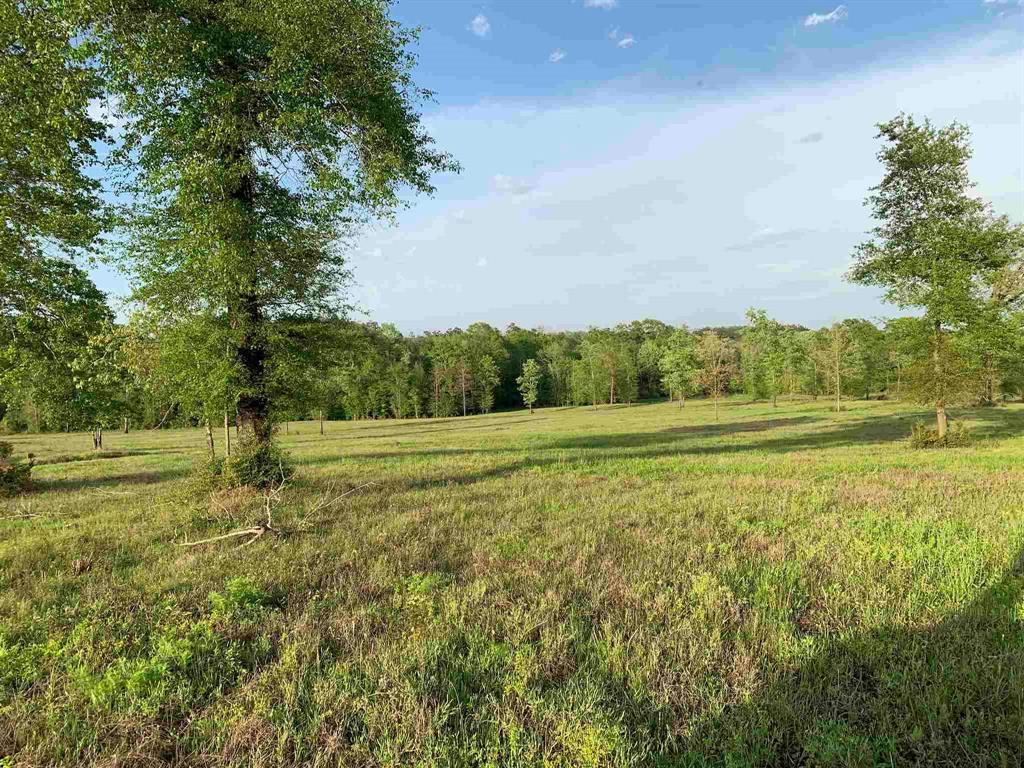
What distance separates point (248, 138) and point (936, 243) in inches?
1009

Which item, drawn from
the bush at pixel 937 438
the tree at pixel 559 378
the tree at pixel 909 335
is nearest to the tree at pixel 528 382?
the tree at pixel 559 378

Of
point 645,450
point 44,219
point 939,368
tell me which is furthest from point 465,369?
point 44,219

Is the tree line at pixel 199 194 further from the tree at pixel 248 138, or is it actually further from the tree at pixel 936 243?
the tree at pixel 936 243

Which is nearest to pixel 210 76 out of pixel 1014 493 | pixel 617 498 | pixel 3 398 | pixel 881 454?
pixel 3 398

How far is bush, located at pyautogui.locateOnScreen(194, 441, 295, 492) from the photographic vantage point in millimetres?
10570

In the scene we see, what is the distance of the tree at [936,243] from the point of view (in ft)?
61.1

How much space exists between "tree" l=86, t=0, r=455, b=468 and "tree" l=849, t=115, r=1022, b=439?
21.7 meters

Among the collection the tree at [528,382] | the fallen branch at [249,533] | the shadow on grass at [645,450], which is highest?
the tree at [528,382]

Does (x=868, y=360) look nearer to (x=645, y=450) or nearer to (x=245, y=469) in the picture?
(x=645, y=450)

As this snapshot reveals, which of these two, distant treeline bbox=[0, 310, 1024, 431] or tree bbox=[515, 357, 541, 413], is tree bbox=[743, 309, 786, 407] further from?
tree bbox=[515, 357, 541, 413]

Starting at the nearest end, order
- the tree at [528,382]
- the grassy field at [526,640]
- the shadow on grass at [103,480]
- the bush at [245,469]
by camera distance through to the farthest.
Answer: the grassy field at [526,640]
the bush at [245,469]
the shadow on grass at [103,480]
the tree at [528,382]

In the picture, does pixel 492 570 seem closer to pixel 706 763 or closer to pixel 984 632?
pixel 706 763

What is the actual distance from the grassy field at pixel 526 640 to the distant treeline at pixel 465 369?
3773 millimetres

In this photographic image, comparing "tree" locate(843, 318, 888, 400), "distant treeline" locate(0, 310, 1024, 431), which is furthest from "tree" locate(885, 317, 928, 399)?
"tree" locate(843, 318, 888, 400)
